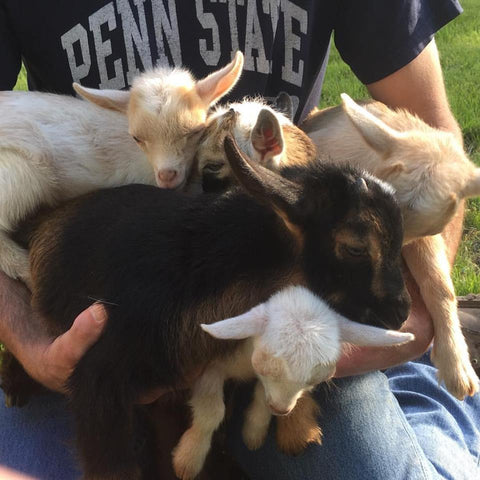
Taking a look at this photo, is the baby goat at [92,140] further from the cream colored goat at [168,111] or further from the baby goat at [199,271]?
the baby goat at [199,271]

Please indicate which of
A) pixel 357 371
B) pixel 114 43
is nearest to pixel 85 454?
pixel 357 371

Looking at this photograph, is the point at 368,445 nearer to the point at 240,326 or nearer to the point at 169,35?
the point at 240,326

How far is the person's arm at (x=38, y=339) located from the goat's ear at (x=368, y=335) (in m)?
0.73

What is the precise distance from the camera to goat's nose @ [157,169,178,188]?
232 centimetres

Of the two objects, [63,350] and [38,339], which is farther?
[38,339]

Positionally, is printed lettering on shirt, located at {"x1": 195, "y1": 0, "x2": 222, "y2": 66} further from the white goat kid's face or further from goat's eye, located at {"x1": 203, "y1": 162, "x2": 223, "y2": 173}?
the white goat kid's face

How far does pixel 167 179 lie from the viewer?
232cm

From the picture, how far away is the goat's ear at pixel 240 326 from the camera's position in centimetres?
171

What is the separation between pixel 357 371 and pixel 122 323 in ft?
3.26

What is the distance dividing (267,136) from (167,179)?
0.39 meters

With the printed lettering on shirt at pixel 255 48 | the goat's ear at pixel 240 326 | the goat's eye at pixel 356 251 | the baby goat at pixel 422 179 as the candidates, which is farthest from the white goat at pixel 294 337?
the printed lettering on shirt at pixel 255 48

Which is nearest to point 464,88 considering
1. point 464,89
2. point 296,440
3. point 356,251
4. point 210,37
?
point 464,89

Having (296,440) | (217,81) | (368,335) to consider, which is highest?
(217,81)

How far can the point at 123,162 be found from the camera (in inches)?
101
